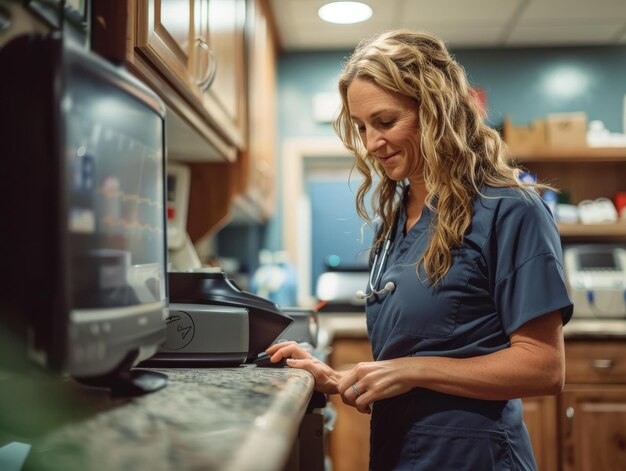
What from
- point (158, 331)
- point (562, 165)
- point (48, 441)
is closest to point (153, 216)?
point (158, 331)

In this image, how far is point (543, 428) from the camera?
2.55 metres

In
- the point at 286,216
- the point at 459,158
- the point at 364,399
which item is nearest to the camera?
the point at 364,399

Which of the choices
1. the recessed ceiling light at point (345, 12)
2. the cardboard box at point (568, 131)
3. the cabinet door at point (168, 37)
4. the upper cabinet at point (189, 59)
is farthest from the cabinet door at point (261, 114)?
the cardboard box at point (568, 131)

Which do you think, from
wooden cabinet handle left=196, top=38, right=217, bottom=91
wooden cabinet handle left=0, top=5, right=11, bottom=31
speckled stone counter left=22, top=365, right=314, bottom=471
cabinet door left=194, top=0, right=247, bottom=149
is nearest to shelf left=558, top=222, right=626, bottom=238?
cabinet door left=194, top=0, right=247, bottom=149

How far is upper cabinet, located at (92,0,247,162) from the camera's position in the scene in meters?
1.14

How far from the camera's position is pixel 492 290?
107 cm

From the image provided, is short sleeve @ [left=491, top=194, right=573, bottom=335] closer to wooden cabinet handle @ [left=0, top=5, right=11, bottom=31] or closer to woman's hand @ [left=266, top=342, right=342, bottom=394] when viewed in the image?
woman's hand @ [left=266, top=342, right=342, bottom=394]

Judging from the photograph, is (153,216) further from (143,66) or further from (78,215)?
(143,66)

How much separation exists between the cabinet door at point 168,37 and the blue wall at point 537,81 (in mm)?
2182

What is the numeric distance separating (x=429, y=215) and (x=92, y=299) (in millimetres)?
711

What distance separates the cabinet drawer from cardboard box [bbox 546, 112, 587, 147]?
1.13 meters

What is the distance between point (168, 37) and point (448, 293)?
30.8 inches

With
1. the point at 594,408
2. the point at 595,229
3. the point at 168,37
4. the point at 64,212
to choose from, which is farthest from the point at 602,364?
the point at 64,212

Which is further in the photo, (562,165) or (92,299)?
(562,165)
